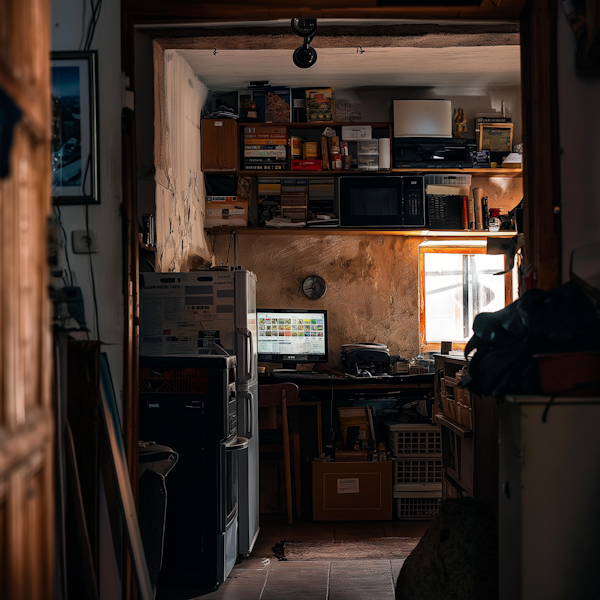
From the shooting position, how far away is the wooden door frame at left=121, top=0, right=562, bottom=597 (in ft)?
7.46

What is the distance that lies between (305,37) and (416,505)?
307cm

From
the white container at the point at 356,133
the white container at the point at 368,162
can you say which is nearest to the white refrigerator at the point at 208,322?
the white container at the point at 368,162

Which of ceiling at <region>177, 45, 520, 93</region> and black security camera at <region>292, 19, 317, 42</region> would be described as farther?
ceiling at <region>177, 45, 520, 93</region>

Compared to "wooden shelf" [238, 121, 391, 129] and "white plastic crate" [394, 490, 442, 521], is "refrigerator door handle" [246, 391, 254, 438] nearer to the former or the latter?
"white plastic crate" [394, 490, 442, 521]

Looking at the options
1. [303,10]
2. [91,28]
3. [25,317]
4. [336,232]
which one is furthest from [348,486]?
[25,317]

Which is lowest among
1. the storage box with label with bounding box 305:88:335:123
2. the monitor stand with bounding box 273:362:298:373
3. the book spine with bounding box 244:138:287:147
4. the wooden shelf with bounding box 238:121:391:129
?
the monitor stand with bounding box 273:362:298:373

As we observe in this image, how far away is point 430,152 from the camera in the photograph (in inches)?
196

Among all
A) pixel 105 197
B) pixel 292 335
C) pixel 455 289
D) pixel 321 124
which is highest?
pixel 321 124

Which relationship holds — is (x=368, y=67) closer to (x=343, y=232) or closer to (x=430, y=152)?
(x=430, y=152)

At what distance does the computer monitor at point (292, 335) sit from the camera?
15.9 feet

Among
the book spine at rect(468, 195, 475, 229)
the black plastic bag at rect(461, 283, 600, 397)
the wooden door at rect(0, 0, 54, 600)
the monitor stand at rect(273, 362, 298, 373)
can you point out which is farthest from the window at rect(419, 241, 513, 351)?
the wooden door at rect(0, 0, 54, 600)

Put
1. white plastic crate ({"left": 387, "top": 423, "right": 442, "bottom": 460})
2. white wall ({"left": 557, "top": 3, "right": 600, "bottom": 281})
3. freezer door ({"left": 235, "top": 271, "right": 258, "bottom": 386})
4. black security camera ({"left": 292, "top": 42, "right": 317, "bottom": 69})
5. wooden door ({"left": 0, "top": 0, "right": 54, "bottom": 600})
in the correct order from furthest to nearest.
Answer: white plastic crate ({"left": 387, "top": 423, "right": 442, "bottom": 460})
black security camera ({"left": 292, "top": 42, "right": 317, "bottom": 69})
freezer door ({"left": 235, "top": 271, "right": 258, "bottom": 386})
white wall ({"left": 557, "top": 3, "right": 600, "bottom": 281})
wooden door ({"left": 0, "top": 0, "right": 54, "bottom": 600})

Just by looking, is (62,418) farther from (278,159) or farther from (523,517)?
(278,159)

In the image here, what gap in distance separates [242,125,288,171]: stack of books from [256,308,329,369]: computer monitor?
113 centimetres
